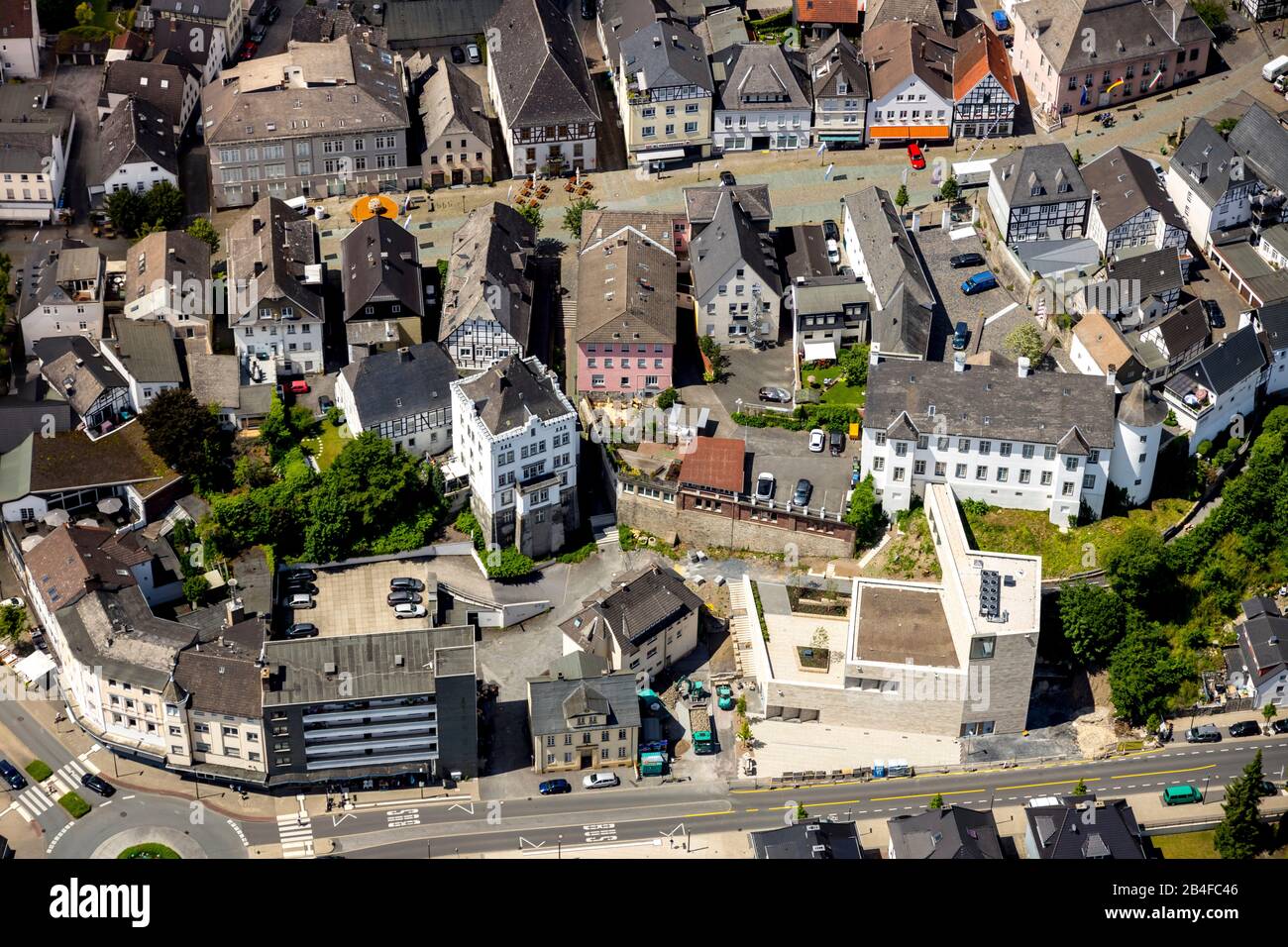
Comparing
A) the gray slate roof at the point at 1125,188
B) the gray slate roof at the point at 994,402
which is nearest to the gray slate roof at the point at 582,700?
the gray slate roof at the point at 994,402

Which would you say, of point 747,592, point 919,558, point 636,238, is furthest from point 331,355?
point 919,558

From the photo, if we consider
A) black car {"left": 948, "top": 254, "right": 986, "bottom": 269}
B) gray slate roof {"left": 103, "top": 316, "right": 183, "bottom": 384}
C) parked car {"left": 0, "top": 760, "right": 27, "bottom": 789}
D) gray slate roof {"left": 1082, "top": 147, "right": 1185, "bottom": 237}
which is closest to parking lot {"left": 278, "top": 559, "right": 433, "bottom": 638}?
parked car {"left": 0, "top": 760, "right": 27, "bottom": 789}

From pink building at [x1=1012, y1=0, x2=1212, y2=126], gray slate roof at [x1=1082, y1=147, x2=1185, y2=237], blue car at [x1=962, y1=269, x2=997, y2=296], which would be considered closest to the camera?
gray slate roof at [x1=1082, y1=147, x2=1185, y2=237]

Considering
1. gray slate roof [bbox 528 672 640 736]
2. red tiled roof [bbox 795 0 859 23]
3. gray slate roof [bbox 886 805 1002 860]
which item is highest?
red tiled roof [bbox 795 0 859 23]

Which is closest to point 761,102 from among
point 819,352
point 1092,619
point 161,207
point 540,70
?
point 540,70

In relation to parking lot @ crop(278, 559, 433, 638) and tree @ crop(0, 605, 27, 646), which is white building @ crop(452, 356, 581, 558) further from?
tree @ crop(0, 605, 27, 646)

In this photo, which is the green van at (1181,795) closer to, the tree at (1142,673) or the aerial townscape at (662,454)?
the aerial townscape at (662,454)

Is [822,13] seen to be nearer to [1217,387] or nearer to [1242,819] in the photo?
[1217,387]
